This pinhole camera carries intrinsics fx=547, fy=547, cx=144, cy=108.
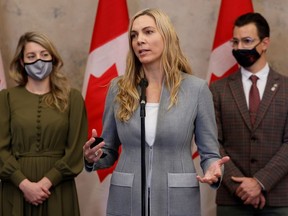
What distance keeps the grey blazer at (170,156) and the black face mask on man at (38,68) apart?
1.10m

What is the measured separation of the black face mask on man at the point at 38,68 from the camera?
3342 millimetres

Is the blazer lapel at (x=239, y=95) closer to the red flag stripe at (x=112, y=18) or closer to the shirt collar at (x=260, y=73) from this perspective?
the shirt collar at (x=260, y=73)

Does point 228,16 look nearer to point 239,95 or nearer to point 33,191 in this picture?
point 239,95

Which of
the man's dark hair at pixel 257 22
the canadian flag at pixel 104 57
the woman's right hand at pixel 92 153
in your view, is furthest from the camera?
the canadian flag at pixel 104 57

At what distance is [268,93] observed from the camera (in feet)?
10.7

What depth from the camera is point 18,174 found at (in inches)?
125

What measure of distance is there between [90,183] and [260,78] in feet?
5.34

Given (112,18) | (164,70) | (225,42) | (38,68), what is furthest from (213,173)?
(112,18)

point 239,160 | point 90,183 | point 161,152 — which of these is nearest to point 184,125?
point 161,152

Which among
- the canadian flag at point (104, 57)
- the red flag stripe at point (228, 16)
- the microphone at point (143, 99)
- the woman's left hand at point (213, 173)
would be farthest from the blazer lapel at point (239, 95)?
the microphone at point (143, 99)

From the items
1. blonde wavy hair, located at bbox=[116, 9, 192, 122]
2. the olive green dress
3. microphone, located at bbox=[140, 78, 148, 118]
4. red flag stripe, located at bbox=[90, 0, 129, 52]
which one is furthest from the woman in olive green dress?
microphone, located at bbox=[140, 78, 148, 118]

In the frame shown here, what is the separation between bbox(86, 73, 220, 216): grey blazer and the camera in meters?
2.24

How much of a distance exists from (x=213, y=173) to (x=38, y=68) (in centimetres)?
160

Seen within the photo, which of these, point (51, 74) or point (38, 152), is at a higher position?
point (51, 74)
